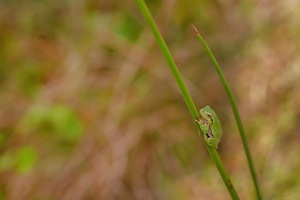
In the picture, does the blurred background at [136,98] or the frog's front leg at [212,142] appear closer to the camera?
the frog's front leg at [212,142]

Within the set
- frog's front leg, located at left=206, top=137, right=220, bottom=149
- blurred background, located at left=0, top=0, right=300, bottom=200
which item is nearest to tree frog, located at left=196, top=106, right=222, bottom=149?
frog's front leg, located at left=206, top=137, right=220, bottom=149

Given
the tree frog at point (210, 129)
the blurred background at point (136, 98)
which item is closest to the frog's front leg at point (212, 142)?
the tree frog at point (210, 129)

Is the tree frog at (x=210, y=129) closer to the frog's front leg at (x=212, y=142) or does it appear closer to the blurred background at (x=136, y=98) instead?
the frog's front leg at (x=212, y=142)

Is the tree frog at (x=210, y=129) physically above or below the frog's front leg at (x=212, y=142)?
above

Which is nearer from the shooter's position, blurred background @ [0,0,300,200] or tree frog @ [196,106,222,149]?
tree frog @ [196,106,222,149]

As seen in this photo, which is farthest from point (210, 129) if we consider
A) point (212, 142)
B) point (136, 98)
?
point (136, 98)

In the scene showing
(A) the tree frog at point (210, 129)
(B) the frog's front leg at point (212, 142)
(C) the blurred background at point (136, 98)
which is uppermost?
(C) the blurred background at point (136, 98)

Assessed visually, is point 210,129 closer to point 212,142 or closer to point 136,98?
point 212,142

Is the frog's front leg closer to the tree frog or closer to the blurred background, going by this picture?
the tree frog
